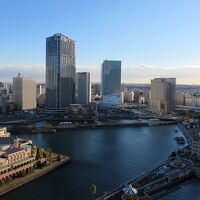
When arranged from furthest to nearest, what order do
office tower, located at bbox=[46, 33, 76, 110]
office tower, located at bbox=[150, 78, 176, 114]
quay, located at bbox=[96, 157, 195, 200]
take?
office tower, located at bbox=[150, 78, 176, 114] < office tower, located at bbox=[46, 33, 76, 110] < quay, located at bbox=[96, 157, 195, 200]

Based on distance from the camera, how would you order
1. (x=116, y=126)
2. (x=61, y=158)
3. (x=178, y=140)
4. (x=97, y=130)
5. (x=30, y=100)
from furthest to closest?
(x=30, y=100) → (x=116, y=126) → (x=97, y=130) → (x=178, y=140) → (x=61, y=158)

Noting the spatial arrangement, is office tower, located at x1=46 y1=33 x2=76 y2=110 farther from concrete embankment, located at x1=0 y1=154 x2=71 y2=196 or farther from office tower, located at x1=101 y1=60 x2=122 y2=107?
concrete embankment, located at x1=0 y1=154 x2=71 y2=196

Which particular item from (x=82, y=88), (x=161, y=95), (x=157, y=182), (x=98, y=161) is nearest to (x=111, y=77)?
(x=82, y=88)

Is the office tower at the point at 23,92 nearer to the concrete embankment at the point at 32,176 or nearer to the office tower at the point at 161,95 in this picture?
the office tower at the point at 161,95

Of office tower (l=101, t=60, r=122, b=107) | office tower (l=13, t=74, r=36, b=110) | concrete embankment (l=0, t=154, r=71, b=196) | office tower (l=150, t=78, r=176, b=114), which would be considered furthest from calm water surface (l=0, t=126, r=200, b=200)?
office tower (l=101, t=60, r=122, b=107)

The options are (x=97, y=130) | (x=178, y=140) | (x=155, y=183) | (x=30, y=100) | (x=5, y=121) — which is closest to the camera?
(x=155, y=183)

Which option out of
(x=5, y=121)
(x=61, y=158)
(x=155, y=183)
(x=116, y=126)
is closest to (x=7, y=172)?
(x=61, y=158)

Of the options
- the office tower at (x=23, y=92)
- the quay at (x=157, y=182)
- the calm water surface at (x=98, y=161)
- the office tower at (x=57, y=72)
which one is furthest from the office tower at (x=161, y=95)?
the quay at (x=157, y=182)

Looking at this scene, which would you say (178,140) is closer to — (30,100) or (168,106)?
(168,106)
